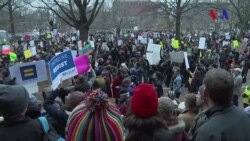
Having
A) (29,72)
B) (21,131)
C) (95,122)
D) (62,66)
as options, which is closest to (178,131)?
(95,122)

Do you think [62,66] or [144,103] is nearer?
[144,103]

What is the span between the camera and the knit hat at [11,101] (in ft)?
10.1

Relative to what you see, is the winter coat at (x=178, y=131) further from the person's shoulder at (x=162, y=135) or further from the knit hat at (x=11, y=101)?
the knit hat at (x=11, y=101)

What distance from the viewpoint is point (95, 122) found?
3.62 meters

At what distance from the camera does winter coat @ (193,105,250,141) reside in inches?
120

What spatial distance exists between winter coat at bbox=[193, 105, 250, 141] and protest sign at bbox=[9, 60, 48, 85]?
5473mm

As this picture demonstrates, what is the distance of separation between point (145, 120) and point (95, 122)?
1.74 feet

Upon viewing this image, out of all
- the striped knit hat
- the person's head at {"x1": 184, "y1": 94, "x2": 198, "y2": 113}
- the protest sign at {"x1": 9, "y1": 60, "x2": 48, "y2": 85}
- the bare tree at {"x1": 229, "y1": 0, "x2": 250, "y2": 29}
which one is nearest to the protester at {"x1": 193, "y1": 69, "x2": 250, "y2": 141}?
the striped knit hat

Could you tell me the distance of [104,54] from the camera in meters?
22.8

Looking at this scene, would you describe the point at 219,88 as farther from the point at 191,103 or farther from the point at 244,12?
the point at 244,12

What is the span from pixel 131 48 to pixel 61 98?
1993 cm

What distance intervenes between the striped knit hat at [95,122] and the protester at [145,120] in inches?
12.4

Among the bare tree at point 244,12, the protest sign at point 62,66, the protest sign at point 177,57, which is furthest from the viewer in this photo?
the bare tree at point 244,12

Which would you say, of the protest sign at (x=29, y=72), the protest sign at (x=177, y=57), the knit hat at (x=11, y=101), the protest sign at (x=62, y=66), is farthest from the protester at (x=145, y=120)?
the protest sign at (x=177, y=57)
